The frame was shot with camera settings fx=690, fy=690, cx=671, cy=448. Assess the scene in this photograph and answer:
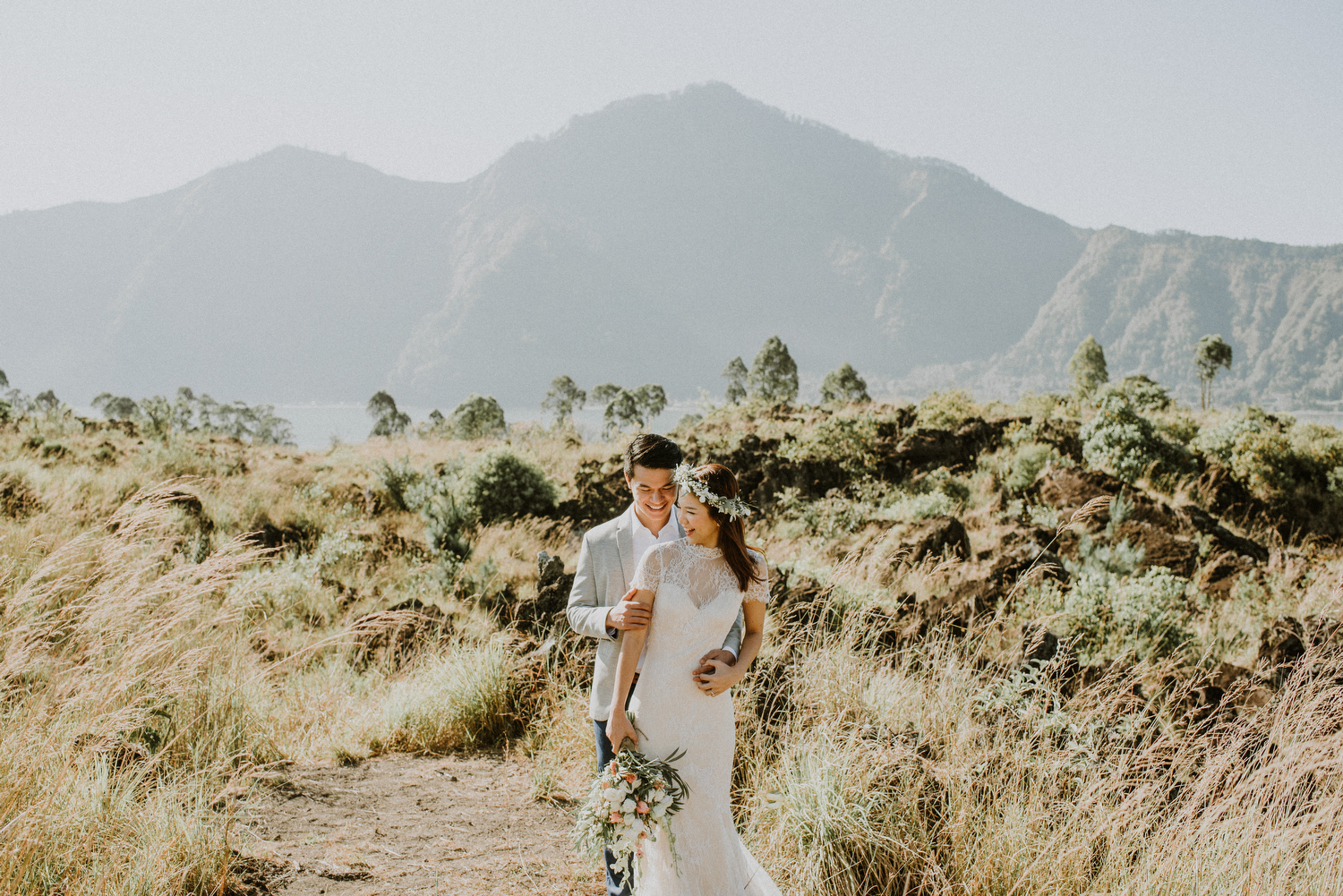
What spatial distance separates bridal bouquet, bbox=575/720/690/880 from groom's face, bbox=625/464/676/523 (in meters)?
0.84

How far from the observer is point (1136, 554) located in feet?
22.3

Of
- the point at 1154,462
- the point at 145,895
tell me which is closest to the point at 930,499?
the point at 1154,462

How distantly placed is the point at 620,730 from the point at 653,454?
3.22ft

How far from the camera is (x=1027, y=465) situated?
10.6 metres

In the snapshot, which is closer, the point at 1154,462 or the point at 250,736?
the point at 250,736

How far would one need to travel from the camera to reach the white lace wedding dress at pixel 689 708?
7.82ft

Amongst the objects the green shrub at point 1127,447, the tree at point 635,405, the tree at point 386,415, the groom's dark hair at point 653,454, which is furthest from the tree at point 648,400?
the groom's dark hair at point 653,454

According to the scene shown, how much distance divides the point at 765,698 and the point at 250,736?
296 centimetres

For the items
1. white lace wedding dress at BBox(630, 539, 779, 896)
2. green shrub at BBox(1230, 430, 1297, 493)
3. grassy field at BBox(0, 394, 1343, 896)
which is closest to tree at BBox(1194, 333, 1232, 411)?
green shrub at BBox(1230, 430, 1297, 493)

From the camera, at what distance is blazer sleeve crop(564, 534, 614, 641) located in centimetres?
254

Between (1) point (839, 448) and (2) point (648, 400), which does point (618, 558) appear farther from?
(2) point (648, 400)

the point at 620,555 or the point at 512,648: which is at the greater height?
the point at 620,555

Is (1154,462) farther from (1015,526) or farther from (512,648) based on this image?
(512,648)

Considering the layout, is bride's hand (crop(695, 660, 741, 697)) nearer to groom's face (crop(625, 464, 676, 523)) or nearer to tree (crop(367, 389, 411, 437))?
groom's face (crop(625, 464, 676, 523))
